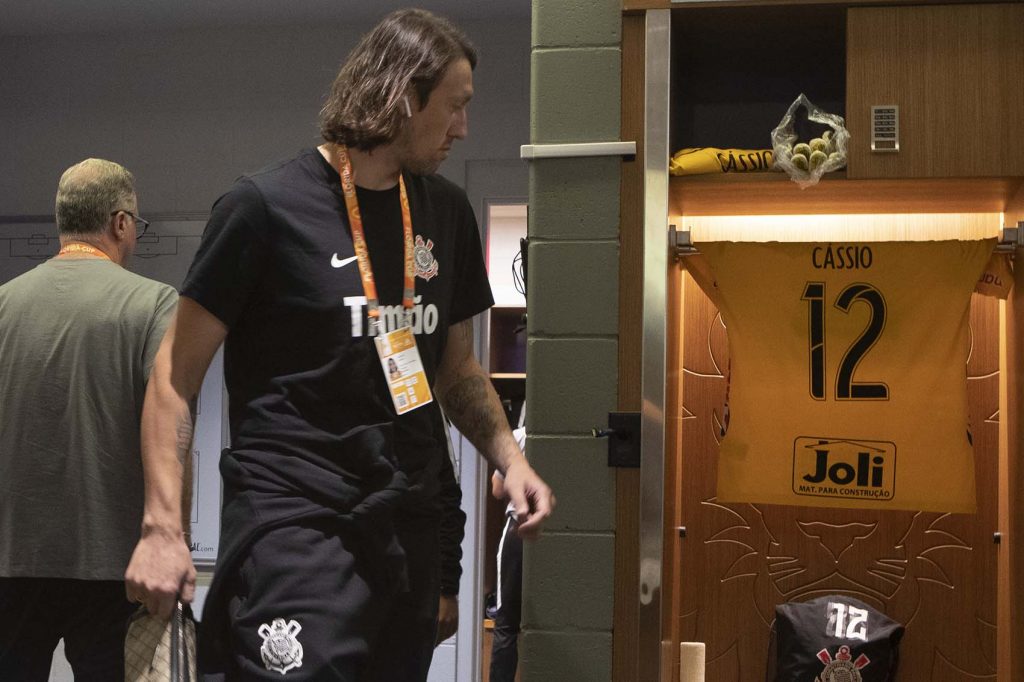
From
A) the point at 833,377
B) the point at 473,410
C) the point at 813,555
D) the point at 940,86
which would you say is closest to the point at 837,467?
the point at 833,377

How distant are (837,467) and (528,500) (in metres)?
1.37

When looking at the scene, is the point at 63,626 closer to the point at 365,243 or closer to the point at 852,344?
the point at 365,243

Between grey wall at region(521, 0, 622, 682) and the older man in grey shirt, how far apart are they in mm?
834

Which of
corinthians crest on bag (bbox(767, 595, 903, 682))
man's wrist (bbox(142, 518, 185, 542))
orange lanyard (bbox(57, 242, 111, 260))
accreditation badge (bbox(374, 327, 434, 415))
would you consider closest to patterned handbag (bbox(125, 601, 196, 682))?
man's wrist (bbox(142, 518, 185, 542))

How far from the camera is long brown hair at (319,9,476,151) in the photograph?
1.65 metres

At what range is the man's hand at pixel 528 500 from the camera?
5.54 ft

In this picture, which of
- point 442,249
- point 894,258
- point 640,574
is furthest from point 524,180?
point 442,249

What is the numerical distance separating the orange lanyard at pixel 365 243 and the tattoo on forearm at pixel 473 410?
0.72 ft

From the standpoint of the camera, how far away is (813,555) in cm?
313

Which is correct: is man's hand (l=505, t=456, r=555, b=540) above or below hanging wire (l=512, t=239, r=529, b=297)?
below

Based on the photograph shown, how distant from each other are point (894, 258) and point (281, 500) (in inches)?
69.9

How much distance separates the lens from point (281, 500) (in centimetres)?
154

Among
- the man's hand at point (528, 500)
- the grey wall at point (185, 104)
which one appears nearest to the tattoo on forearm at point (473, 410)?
the man's hand at point (528, 500)

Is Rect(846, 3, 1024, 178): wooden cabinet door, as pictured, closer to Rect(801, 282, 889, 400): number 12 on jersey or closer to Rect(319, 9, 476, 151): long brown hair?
Rect(801, 282, 889, 400): number 12 on jersey
